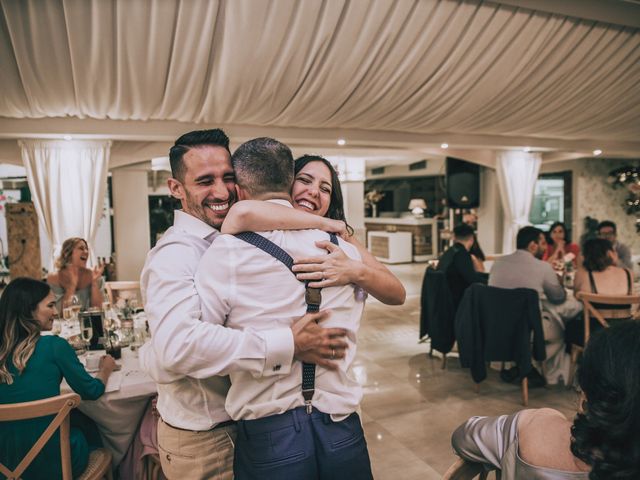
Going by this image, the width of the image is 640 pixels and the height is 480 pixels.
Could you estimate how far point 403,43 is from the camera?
4527 mm

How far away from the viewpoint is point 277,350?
1113 mm

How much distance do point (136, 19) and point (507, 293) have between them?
3745mm

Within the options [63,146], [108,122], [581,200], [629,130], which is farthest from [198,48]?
[581,200]

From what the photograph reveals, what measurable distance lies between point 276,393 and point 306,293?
0.84ft

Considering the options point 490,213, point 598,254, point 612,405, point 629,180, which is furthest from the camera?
point 490,213

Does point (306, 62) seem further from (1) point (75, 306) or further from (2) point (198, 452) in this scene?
(2) point (198, 452)

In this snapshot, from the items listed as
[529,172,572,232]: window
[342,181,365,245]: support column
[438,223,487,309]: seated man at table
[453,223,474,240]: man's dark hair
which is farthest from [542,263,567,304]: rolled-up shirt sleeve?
[529,172,572,232]: window

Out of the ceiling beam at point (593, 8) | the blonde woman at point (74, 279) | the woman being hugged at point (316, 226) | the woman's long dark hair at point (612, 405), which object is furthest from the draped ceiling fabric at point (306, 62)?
the woman's long dark hair at point (612, 405)

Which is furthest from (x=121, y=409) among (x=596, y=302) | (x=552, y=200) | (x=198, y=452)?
(x=552, y=200)

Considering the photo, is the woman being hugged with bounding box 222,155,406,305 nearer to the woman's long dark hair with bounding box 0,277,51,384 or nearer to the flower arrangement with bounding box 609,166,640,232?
the woman's long dark hair with bounding box 0,277,51,384

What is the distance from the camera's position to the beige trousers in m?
1.38

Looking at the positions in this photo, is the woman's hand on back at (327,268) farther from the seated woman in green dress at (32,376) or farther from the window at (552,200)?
the window at (552,200)

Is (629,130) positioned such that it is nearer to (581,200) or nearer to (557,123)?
(557,123)

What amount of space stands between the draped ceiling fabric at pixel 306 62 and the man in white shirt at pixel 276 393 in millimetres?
3321
